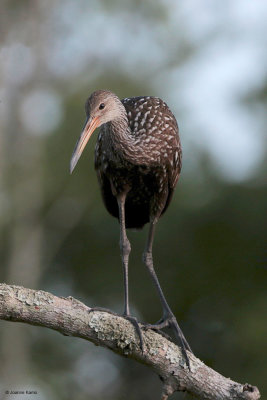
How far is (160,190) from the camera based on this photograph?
18.2ft

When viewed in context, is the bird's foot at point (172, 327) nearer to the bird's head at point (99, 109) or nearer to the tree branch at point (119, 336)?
the tree branch at point (119, 336)

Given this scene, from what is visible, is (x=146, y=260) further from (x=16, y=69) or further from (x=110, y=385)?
(x=110, y=385)

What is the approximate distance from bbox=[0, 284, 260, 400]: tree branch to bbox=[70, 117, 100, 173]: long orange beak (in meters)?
0.98

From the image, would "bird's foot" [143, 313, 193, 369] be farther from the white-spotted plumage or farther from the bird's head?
the bird's head

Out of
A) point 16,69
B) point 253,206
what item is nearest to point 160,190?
point 16,69

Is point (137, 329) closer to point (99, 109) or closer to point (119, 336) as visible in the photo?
point (119, 336)

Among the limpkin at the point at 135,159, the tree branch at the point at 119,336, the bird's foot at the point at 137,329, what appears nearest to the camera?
the tree branch at the point at 119,336

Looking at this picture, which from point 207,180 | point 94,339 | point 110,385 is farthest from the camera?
point 207,180

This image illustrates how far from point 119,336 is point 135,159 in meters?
1.44

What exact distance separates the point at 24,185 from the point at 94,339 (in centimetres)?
1153

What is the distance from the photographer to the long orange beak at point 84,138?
4793 millimetres

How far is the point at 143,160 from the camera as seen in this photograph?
5328mm

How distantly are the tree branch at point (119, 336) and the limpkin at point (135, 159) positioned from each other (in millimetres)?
751

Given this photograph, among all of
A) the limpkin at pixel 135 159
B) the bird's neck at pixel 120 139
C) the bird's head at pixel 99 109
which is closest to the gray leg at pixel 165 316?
the limpkin at pixel 135 159
